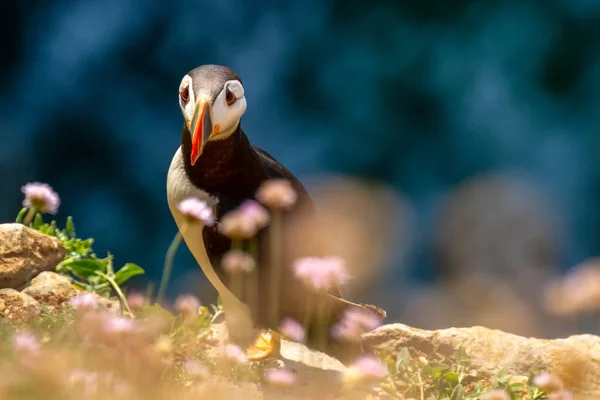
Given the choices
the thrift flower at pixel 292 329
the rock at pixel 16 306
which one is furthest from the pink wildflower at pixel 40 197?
the thrift flower at pixel 292 329

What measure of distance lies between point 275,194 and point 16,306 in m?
1.88

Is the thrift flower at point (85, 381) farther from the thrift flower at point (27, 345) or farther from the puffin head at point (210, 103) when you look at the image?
the puffin head at point (210, 103)

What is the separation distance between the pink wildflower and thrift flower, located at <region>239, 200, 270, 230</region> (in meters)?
1.71

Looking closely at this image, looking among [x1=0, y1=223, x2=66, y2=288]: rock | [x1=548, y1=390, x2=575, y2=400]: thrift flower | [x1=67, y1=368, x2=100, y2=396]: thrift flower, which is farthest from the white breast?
[x1=67, y1=368, x2=100, y2=396]: thrift flower

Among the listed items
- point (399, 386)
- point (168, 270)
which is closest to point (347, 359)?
point (399, 386)

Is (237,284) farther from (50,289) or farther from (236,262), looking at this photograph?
(50,289)

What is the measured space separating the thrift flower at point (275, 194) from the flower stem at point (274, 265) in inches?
4.8

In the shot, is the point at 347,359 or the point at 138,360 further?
the point at 347,359

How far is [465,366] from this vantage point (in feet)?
17.8

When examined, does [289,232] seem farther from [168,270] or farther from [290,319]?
[168,270]

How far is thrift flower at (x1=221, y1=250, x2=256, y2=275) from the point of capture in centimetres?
485

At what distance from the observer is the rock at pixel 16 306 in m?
4.70

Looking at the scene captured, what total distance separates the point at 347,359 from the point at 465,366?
89 centimetres

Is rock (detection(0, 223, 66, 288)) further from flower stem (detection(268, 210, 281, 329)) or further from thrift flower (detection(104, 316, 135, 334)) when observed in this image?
thrift flower (detection(104, 316, 135, 334))
